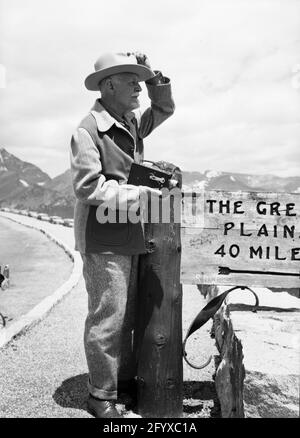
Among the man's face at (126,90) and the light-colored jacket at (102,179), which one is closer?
the light-colored jacket at (102,179)

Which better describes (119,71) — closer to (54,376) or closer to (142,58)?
(142,58)

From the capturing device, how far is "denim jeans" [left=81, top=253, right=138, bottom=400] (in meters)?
3.25

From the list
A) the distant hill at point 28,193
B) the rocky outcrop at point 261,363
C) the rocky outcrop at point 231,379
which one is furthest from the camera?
the distant hill at point 28,193

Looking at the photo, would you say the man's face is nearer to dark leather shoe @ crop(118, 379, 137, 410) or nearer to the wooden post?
the wooden post

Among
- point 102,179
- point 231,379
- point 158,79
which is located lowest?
point 231,379

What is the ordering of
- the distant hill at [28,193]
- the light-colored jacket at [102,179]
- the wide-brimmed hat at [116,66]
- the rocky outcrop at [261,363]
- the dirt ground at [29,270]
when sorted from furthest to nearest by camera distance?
the distant hill at [28,193] → the dirt ground at [29,270] → the wide-brimmed hat at [116,66] → the light-colored jacket at [102,179] → the rocky outcrop at [261,363]

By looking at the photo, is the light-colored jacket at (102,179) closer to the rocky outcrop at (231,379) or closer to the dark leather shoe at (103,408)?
the rocky outcrop at (231,379)

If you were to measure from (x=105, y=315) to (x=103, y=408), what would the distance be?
539 millimetres

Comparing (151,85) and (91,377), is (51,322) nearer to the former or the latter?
(91,377)

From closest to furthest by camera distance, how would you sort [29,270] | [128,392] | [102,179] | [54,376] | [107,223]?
1. [102,179]
2. [107,223]
3. [128,392]
4. [54,376]
5. [29,270]

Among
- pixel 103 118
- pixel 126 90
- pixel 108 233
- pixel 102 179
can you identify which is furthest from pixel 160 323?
pixel 126 90

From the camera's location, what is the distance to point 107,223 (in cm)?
325

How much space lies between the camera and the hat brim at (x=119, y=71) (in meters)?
3.25

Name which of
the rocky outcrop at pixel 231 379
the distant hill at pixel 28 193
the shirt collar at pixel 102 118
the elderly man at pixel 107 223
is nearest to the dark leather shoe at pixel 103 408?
the elderly man at pixel 107 223
